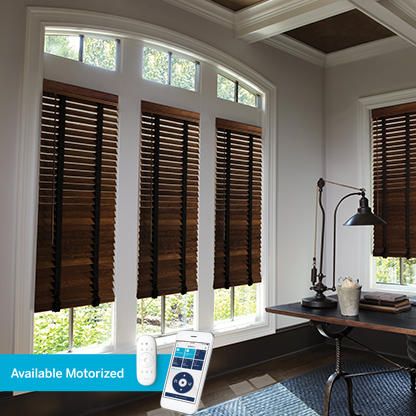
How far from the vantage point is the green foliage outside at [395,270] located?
A: 161 inches

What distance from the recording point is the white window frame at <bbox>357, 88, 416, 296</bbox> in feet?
13.8

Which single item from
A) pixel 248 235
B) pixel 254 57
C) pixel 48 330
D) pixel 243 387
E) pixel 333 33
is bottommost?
pixel 243 387

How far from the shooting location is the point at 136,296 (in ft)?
10.0

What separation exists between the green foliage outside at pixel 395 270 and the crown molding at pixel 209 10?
2.66 m

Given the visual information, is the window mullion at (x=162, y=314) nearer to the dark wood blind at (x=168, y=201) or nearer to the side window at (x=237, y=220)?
the dark wood blind at (x=168, y=201)

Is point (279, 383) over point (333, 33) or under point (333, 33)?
under

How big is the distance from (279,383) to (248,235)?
1241 millimetres

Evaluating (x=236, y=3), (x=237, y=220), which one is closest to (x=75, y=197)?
(x=237, y=220)

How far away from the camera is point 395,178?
4113 mm

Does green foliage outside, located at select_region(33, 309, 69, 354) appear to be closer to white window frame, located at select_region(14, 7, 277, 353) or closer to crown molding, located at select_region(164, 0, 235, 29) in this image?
white window frame, located at select_region(14, 7, 277, 353)

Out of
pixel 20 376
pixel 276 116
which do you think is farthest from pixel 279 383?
pixel 20 376

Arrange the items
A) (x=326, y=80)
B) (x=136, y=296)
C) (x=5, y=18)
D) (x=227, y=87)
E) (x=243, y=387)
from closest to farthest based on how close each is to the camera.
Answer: (x=5, y=18) < (x=136, y=296) < (x=243, y=387) < (x=227, y=87) < (x=326, y=80)

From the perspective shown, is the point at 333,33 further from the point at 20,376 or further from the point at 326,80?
the point at 20,376

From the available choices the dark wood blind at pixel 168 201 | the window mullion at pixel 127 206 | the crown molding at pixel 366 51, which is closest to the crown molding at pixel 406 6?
the crown molding at pixel 366 51
